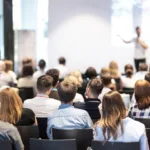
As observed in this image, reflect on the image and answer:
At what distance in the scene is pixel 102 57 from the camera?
11594mm

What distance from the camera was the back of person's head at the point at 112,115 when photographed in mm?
3066

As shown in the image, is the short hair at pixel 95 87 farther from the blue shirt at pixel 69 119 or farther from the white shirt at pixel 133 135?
the white shirt at pixel 133 135

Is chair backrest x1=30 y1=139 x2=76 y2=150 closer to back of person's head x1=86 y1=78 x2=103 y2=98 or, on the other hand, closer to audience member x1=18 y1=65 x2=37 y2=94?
back of person's head x1=86 y1=78 x2=103 y2=98

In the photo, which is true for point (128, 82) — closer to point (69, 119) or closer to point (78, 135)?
point (69, 119)

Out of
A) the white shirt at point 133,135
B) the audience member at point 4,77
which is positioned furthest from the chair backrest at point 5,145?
the audience member at point 4,77

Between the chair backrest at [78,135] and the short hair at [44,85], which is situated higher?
the short hair at [44,85]

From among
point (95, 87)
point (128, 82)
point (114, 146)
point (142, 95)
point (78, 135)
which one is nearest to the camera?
point (114, 146)

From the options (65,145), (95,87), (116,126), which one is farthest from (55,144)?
(95,87)

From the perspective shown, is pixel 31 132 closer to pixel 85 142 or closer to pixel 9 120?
pixel 9 120

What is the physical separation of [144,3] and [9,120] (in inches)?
343

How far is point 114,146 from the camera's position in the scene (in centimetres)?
290

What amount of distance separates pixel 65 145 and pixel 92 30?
29.0 feet

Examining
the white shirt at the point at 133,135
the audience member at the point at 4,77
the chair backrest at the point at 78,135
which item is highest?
the audience member at the point at 4,77

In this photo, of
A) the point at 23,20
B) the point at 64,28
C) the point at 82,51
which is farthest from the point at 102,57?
the point at 23,20
